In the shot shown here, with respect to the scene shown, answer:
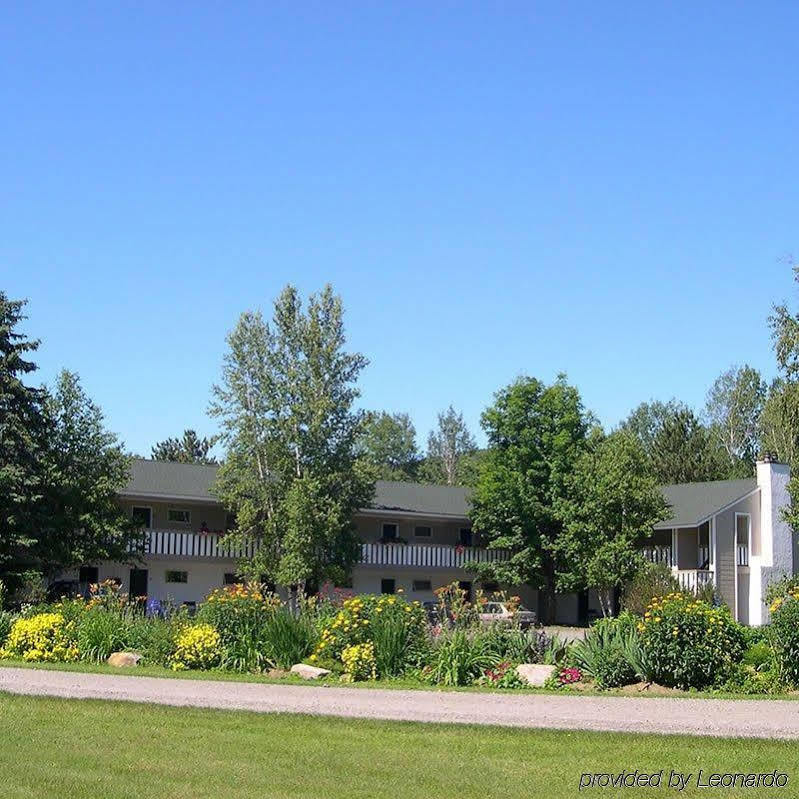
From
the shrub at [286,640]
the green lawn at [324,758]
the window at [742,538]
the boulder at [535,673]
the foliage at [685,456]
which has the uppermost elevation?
the foliage at [685,456]

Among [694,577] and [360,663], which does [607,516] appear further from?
[360,663]

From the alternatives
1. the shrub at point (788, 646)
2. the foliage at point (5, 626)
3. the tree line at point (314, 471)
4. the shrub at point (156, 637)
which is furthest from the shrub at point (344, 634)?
the tree line at point (314, 471)

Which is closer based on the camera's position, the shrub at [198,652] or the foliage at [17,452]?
the shrub at [198,652]

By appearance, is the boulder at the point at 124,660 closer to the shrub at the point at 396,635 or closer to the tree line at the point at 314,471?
the shrub at the point at 396,635

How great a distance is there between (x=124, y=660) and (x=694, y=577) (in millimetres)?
26814

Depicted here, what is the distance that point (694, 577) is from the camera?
41875 mm

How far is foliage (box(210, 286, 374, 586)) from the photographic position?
37.2m

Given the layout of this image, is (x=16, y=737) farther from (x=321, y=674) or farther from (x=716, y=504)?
(x=716, y=504)

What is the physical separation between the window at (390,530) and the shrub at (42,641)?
77.4 feet

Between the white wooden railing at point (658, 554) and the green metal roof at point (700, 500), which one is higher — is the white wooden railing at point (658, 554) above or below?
below

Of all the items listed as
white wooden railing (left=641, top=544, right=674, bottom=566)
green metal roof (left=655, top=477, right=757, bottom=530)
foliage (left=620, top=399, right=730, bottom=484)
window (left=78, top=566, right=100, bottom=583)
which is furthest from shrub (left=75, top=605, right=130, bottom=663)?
foliage (left=620, top=399, right=730, bottom=484)

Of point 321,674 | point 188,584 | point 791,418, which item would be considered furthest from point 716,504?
point 321,674

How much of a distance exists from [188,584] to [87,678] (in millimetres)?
22638

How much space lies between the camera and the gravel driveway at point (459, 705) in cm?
1263
